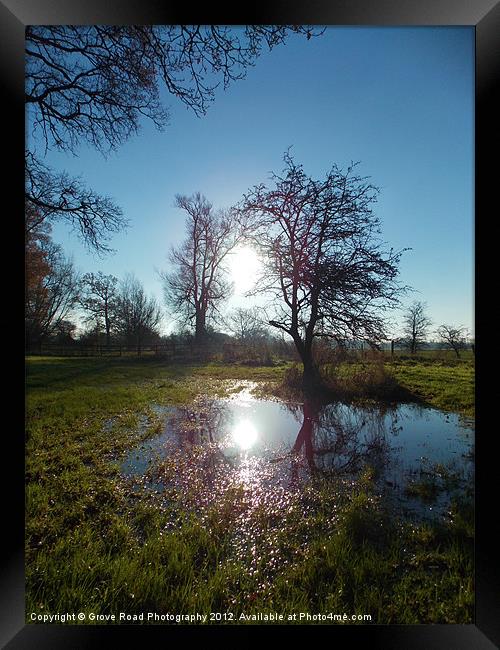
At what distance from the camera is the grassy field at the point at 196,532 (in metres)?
1.43

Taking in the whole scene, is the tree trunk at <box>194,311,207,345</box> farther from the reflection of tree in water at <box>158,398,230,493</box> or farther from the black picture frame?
the black picture frame

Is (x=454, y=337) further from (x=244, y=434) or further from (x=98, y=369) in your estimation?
(x=98, y=369)

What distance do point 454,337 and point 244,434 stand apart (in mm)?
1599

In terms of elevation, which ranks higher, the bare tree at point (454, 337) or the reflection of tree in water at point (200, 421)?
the bare tree at point (454, 337)

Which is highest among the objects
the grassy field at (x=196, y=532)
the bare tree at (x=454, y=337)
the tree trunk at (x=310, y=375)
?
the bare tree at (x=454, y=337)

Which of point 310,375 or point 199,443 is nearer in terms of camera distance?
point 199,443

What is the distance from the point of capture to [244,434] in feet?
5.87

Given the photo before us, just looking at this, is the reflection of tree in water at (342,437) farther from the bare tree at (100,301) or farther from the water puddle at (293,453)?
the bare tree at (100,301)

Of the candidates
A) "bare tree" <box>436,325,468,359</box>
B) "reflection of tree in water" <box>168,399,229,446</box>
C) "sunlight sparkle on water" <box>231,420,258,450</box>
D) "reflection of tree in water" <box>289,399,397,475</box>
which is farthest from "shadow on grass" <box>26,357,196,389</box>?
"bare tree" <box>436,325,468,359</box>
